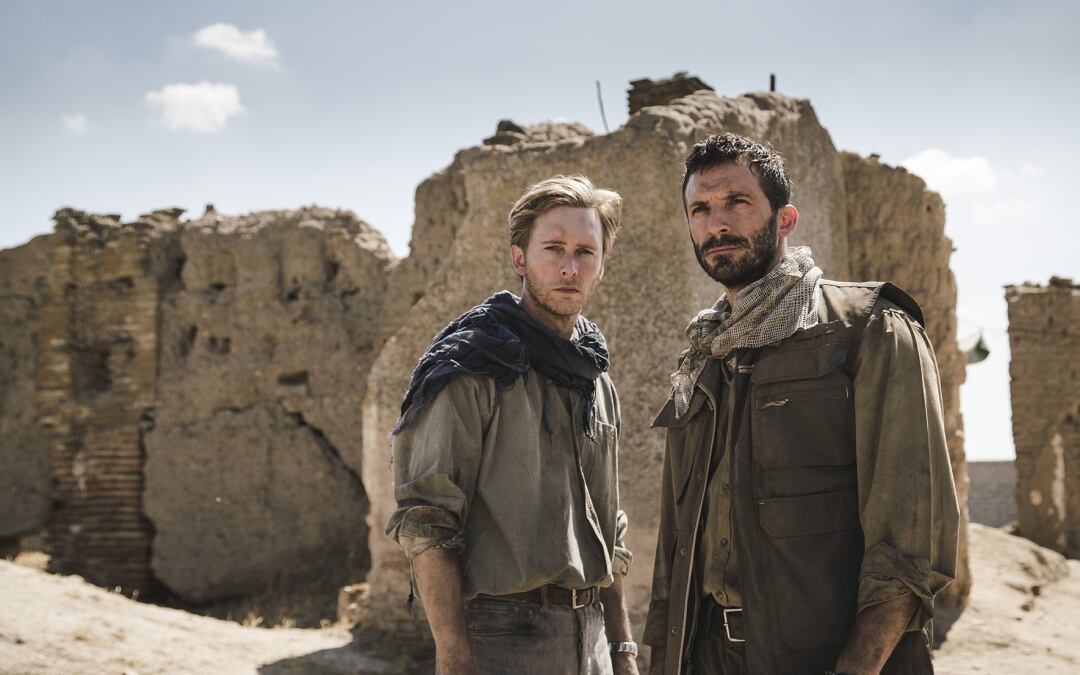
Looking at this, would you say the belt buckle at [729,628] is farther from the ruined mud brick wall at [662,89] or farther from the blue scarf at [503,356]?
the ruined mud brick wall at [662,89]

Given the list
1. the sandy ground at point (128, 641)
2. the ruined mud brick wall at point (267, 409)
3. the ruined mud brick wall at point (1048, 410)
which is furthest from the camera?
the ruined mud brick wall at point (1048, 410)

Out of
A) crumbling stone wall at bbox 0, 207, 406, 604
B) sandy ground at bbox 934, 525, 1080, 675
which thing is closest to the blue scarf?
sandy ground at bbox 934, 525, 1080, 675

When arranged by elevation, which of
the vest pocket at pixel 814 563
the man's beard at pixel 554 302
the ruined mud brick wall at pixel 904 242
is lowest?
the vest pocket at pixel 814 563

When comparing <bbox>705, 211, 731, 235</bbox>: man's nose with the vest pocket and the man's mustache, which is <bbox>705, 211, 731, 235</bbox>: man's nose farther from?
the vest pocket

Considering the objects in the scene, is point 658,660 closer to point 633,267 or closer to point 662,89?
point 633,267

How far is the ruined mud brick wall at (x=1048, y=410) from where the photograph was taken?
10344mm

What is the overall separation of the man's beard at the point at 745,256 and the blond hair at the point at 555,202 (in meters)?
0.29

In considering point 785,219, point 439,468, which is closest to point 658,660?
point 439,468

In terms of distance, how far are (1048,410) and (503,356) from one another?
1007cm

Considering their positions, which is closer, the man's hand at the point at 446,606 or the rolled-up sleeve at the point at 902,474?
the rolled-up sleeve at the point at 902,474

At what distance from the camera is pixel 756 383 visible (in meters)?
1.99

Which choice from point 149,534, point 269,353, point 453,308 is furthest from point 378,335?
point 453,308

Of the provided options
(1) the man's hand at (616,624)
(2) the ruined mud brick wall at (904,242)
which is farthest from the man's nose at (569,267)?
(2) the ruined mud brick wall at (904,242)

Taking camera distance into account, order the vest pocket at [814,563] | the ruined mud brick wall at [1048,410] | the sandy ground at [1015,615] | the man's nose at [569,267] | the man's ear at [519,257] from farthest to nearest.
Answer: the ruined mud brick wall at [1048,410] → the sandy ground at [1015,615] → the man's ear at [519,257] → the man's nose at [569,267] → the vest pocket at [814,563]
